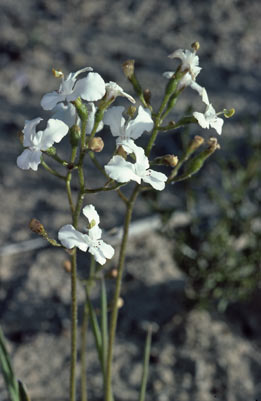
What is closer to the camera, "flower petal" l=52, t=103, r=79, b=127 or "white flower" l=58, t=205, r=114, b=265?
"white flower" l=58, t=205, r=114, b=265

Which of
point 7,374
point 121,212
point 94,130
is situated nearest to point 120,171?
point 94,130

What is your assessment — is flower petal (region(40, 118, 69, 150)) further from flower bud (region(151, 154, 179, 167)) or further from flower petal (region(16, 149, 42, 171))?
flower bud (region(151, 154, 179, 167))

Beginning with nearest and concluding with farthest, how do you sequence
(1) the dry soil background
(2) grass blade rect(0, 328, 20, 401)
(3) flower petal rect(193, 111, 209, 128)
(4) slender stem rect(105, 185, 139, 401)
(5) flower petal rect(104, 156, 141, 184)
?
(5) flower petal rect(104, 156, 141, 184) < (3) flower petal rect(193, 111, 209, 128) < (4) slender stem rect(105, 185, 139, 401) < (2) grass blade rect(0, 328, 20, 401) < (1) the dry soil background

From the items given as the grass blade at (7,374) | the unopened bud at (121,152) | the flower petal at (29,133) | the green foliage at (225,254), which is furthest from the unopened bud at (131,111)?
the green foliage at (225,254)

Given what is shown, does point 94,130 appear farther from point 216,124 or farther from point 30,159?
point 216,124

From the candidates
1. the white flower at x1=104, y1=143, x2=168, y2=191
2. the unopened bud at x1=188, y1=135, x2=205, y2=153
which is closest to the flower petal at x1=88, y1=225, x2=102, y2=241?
the white flower at x1=104, y1=143, x2=168, y2=191

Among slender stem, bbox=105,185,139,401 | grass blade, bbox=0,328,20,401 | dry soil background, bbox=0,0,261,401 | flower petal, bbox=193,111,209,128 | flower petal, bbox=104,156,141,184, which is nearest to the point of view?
flower petal, bbox=104,156,141,184

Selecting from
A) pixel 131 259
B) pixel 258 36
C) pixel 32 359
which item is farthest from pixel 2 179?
pixel 258 36
